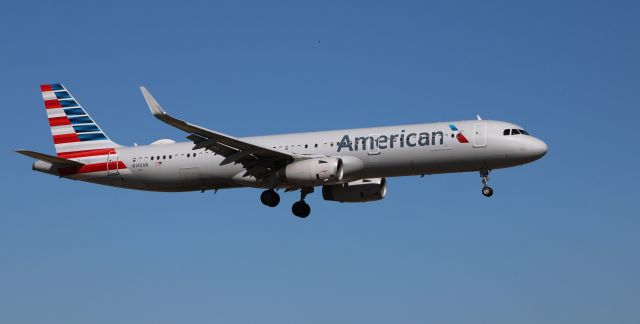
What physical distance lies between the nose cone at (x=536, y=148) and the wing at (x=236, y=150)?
11.0 m

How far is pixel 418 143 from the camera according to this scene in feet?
163

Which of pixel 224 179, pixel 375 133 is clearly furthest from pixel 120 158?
pixel 375 133

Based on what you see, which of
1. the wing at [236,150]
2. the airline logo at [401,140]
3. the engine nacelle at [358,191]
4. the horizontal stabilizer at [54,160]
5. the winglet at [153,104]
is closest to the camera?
the winglet at [153,104]

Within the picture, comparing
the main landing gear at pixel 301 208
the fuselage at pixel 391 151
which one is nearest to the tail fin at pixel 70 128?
the fuselage at pixel 391 151

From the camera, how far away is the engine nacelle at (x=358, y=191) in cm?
5506

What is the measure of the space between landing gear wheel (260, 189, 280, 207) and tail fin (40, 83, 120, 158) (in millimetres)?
8918

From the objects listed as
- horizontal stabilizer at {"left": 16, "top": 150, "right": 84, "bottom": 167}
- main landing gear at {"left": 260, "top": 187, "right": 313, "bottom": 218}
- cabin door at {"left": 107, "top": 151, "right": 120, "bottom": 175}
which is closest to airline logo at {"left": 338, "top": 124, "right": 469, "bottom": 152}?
main landing gear at {"left": 260, "top": 187, "right": 313, "bottom": 218}

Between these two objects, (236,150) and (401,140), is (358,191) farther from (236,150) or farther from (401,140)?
(236,150)

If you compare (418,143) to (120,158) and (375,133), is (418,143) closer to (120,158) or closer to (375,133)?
(375,133)

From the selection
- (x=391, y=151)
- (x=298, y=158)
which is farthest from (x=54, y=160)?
(x=391, y=151)

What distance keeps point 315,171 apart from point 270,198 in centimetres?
468

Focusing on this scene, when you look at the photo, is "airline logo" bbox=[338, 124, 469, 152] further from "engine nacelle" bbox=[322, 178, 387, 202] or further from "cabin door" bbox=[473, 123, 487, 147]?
"engine nacelle" bbox=[322, 178, 387, 202]

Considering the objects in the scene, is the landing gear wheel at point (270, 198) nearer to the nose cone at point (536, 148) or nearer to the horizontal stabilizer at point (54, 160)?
the horizontal stabilizer at point (54, 160)

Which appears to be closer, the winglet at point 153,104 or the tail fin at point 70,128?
the winglet at point 153,104
